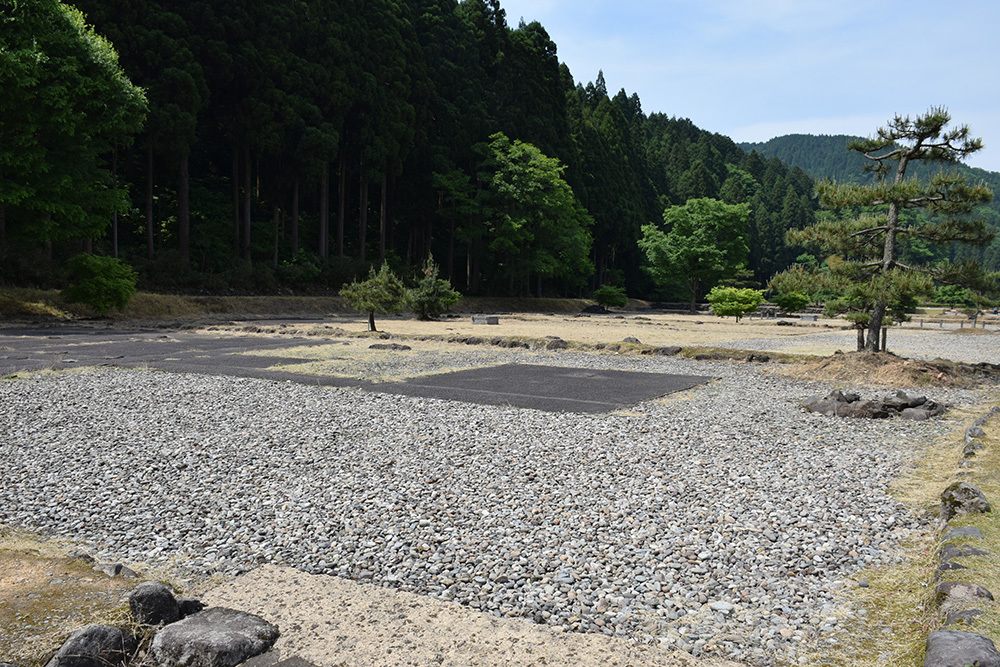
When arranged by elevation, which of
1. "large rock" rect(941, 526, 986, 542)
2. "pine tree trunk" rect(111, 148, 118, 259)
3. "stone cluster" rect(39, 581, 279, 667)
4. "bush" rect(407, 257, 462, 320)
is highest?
"pine tree trunk" rect(111, 148, 118, 259)

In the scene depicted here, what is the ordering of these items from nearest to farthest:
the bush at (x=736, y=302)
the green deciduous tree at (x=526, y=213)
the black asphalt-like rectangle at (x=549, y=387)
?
the black asphalt-like rectangle at (x=549, y=387)
the bush at (x=736, y=302)
the green deciduous tree at (x=526, y=213)

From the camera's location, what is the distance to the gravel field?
Answer: 3.28 m

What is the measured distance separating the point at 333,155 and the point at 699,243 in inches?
1270

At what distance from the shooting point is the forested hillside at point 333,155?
2619 centimetres

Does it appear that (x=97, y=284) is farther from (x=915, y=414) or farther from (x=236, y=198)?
(x=915, y=414)

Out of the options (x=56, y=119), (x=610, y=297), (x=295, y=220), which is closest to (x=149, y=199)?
(x=295, y=220)

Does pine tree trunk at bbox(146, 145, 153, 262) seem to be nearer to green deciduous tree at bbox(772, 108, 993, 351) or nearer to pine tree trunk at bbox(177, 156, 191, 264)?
pine tree trunk at bbox(177, 156, 191, 264)

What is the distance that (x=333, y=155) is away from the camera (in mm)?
32625

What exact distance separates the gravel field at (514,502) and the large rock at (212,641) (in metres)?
0.68

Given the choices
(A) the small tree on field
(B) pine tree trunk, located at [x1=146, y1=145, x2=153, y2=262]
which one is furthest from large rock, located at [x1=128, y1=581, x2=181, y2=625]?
(B) pine tree trunk, located at [x1=146, y1=145, x2=153, y2=262]

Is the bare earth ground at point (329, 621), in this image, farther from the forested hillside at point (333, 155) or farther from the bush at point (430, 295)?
the bush at point (430, 295)

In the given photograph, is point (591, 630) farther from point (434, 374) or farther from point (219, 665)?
point (434, 374)

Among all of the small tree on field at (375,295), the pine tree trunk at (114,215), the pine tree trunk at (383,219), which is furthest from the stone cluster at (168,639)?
the pine tree trunk at (383,219)

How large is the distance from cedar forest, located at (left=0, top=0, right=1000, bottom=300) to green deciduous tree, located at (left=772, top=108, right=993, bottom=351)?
659 inches
